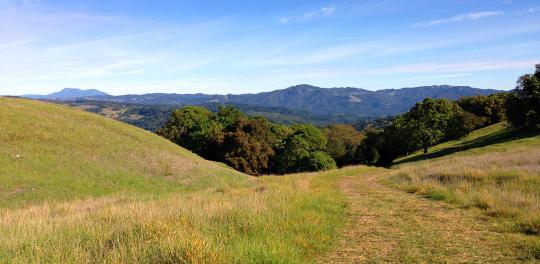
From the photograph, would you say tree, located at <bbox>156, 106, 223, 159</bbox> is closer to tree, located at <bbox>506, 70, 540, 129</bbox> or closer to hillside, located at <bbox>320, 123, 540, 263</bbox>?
tree, located at <bbox>506, 70, 540, 129</bbox>

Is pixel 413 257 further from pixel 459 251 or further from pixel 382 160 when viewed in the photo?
pixel 382 160

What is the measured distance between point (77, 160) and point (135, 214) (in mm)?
24136

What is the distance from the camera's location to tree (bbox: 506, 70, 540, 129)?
2053 inches

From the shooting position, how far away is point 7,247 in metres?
7.69

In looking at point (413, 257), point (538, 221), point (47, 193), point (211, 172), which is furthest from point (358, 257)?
point (211, 172)

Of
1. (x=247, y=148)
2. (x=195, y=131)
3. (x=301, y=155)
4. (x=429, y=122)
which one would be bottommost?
(x=301, y=155)

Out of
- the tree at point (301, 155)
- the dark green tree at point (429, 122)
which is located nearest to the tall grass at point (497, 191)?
the dark green tree at point (429, 122)

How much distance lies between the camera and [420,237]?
941 cm

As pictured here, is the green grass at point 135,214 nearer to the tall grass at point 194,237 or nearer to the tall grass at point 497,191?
the tall grass at point 194,237

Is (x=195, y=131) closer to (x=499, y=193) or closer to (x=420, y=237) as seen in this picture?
(x=499, y=193)

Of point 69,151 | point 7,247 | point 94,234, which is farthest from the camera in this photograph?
point 69,151

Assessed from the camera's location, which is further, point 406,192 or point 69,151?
point 69,151

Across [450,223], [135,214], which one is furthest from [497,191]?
[135,214]

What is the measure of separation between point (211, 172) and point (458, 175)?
24915 millimetres
